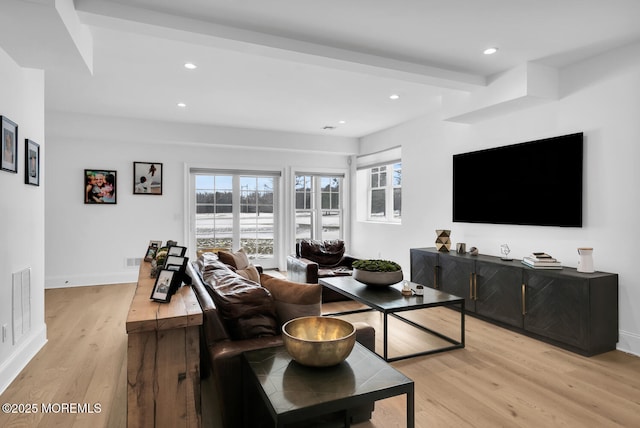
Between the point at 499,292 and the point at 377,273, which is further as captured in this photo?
the point at 499,292

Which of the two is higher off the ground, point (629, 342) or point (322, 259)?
point (322, 259)

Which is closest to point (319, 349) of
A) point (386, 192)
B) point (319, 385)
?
point (319, 385)

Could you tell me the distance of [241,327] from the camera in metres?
2.00

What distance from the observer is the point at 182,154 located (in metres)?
6.26

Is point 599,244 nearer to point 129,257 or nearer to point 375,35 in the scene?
point 375,35

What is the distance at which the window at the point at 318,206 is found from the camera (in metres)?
7.24

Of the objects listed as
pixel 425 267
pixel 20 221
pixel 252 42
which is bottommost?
pixel 425 267

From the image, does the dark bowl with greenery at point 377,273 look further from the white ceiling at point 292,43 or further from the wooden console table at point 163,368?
the wooden console table at point 163,368

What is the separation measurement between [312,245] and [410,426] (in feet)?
13.1

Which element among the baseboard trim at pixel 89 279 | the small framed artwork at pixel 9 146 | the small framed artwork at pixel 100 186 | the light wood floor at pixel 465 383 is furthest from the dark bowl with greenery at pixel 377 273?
the small framed artwork at pixel 100 186

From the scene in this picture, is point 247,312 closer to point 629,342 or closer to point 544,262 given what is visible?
point 544,262

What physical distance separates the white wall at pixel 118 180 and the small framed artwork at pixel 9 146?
298 centimetres

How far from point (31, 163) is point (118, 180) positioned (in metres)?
2.92

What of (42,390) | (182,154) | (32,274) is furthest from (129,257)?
(42,390)
